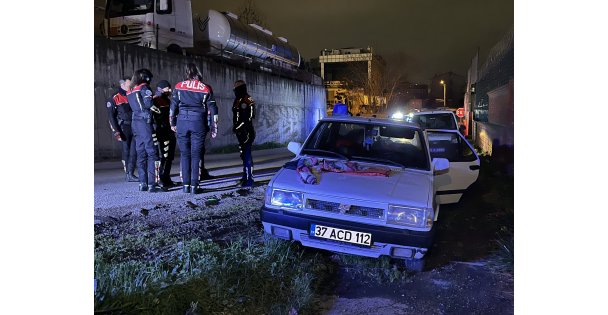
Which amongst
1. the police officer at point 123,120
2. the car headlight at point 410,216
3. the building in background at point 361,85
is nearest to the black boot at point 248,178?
the police officer at point 123,120

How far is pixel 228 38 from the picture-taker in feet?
61.3

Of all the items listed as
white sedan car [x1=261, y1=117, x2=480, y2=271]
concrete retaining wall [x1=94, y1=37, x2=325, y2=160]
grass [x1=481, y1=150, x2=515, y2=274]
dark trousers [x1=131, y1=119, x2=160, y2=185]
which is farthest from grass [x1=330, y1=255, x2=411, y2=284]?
concrete retaining wall [x1=94, y1=37, x2=325, y2=160]

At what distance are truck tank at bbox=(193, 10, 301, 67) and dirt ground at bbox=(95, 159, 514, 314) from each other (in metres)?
11.8

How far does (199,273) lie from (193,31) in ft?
51.6

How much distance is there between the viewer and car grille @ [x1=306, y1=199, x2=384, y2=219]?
4.07 meters

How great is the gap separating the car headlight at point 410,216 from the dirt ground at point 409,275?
63 centimetres

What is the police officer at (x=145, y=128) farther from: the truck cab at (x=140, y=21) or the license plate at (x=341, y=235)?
the truck cab at (x=140, y=21)

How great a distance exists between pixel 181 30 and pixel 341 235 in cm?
1370

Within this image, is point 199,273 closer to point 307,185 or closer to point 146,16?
point 307,185

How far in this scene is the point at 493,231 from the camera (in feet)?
20.7

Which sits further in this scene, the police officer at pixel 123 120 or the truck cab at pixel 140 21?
the truck cab at pixel 140 21

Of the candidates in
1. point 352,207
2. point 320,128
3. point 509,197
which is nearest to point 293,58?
point 509,197

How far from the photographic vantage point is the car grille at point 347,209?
160 inches

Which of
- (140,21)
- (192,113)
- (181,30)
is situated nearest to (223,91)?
(181,30)
